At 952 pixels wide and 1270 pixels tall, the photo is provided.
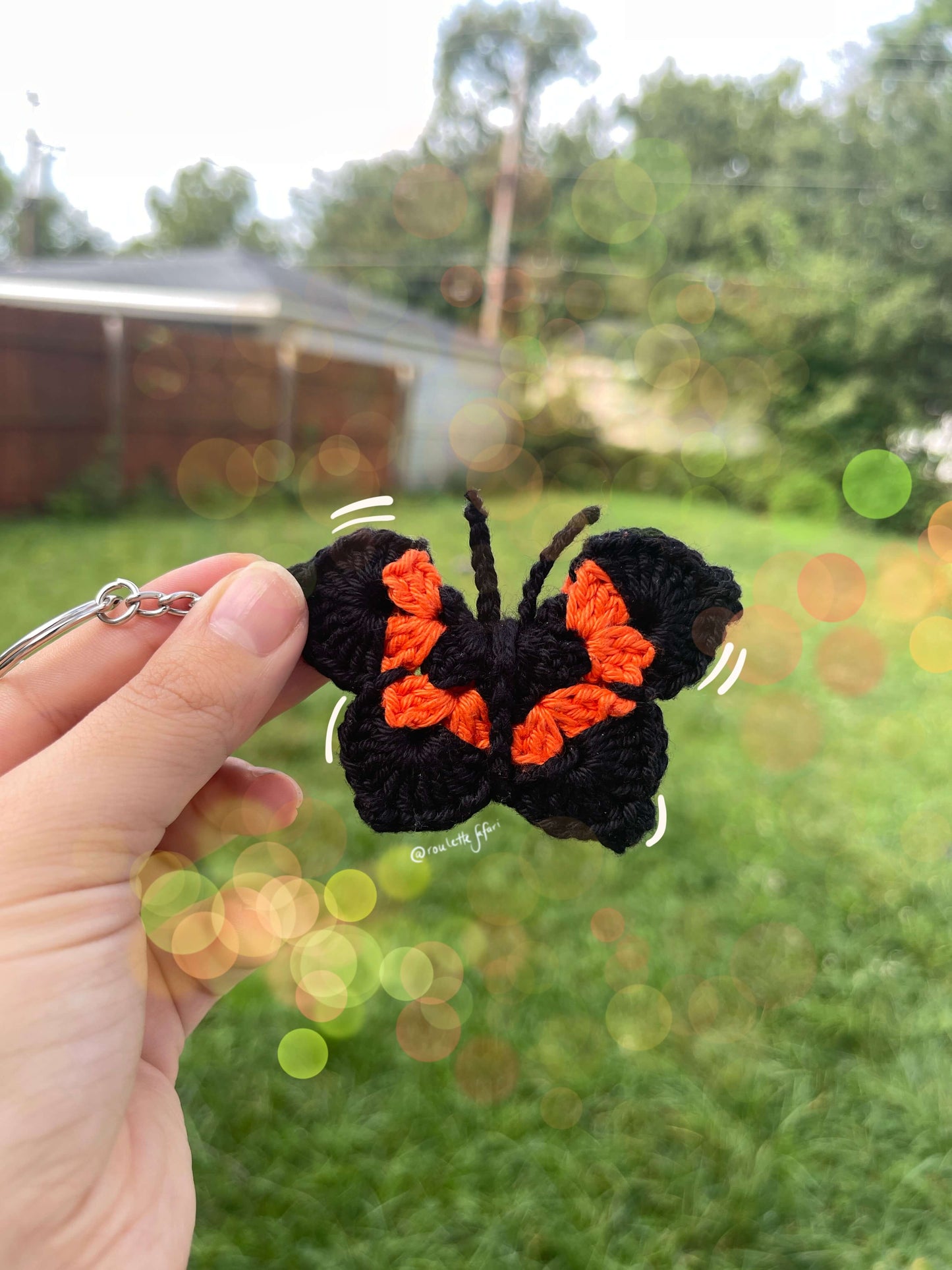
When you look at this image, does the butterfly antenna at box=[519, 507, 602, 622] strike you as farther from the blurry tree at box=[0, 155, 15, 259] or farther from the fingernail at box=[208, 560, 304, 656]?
the blurry tree at box=[0, 155, 15, 259]

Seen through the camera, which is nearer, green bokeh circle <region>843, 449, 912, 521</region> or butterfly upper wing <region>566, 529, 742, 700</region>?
butterfly upper wing <region>566, 529, 742, 700</region>

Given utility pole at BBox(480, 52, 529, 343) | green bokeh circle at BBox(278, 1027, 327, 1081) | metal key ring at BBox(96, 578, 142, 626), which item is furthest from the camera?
utility pole at BBox(480, 52, 529, 343)

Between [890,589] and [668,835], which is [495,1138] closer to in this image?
[668,835]

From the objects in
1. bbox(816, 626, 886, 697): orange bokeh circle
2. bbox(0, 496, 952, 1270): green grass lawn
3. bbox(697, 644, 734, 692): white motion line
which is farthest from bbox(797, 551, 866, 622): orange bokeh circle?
bbox(697, 644, 734, 692): white motion line

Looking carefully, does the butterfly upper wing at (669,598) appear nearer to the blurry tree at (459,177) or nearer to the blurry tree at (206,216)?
the blurry tree at (459,177)

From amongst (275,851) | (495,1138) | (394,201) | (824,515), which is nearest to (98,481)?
(275,851)

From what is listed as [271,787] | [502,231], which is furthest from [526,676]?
[502,231]
